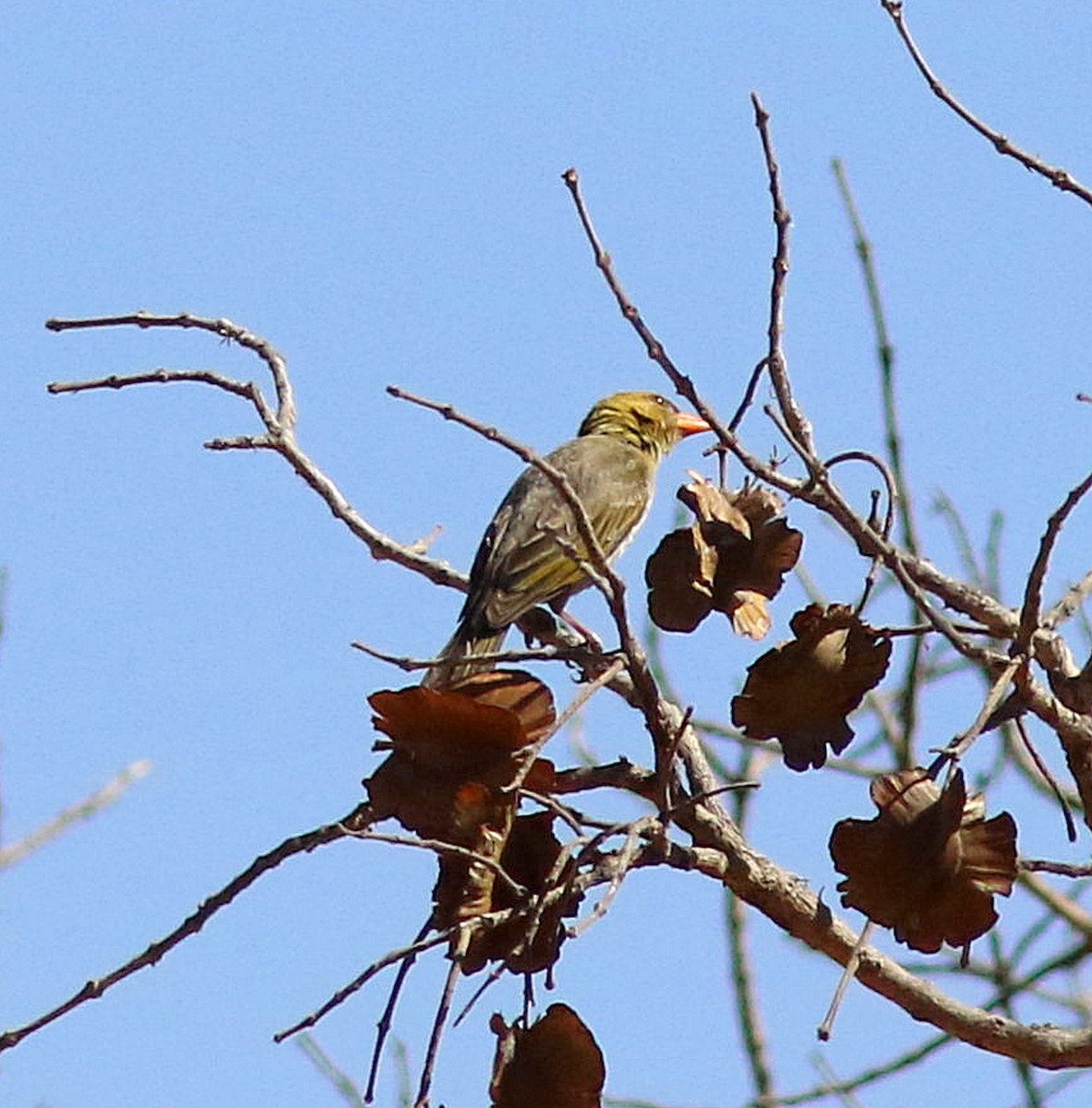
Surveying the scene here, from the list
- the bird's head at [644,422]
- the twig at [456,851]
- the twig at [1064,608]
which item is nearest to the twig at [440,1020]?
the twig at [456,851]

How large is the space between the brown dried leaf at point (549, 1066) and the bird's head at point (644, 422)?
5441 millimetres

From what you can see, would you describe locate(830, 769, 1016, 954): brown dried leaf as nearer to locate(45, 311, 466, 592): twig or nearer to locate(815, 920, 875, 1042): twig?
locate(815, 920, 875, 1042): twig

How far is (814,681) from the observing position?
2.76 meters

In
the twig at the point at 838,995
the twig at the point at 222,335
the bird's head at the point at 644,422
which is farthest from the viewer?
the bird's head at the point at 644,422

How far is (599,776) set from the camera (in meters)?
Answer: 3.04

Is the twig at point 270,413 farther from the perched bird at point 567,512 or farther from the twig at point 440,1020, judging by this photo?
the twig at point 440,1020

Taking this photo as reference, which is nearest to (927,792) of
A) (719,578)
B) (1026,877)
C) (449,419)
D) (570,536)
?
(719,578)

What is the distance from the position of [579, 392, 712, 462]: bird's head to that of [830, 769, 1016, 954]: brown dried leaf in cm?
527

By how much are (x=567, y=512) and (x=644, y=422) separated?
57.2 inches

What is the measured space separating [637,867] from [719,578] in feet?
1.38

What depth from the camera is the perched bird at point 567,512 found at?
18.9 feet

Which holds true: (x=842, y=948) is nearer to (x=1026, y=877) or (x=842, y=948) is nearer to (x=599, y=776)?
(x=599, y=776)

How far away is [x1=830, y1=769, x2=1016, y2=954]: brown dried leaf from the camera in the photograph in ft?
8.61

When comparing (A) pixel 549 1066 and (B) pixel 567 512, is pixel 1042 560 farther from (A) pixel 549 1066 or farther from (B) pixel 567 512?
(B) pixel 567 512
